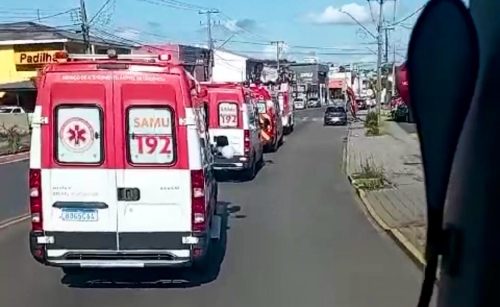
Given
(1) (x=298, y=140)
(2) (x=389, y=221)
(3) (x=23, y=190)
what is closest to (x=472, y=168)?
(2) (x=389, y=221)

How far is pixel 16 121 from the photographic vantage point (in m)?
53.4

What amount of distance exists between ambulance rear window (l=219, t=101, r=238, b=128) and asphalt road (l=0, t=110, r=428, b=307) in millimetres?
6554

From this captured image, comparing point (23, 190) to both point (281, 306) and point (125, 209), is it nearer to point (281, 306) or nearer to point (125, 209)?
point (125, 209)

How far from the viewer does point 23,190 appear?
23.6 meters

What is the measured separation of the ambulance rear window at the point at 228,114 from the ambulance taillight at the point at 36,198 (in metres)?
14.6

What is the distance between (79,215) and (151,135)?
3.80ft

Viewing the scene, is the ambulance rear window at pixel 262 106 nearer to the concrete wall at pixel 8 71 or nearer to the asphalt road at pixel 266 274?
the asphalt road at pixel 266 274

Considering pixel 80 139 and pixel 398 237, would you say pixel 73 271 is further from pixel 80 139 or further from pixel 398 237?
pixel 398 237

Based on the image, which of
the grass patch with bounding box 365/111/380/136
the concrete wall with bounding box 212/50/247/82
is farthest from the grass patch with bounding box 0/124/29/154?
the concrete wall with bounding box 212/50/247/82

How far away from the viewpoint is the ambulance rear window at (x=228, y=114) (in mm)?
24891

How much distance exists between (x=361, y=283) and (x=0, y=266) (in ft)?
14.8

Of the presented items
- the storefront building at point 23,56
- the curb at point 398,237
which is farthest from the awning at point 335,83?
the curb at point 398,237

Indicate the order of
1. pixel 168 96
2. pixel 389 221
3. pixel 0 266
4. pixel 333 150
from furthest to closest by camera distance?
pixel 333 150 < pixel 389 221 < pixel 0 266 < pixel 168 96

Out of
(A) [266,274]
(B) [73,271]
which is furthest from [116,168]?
(A) [266,274]
